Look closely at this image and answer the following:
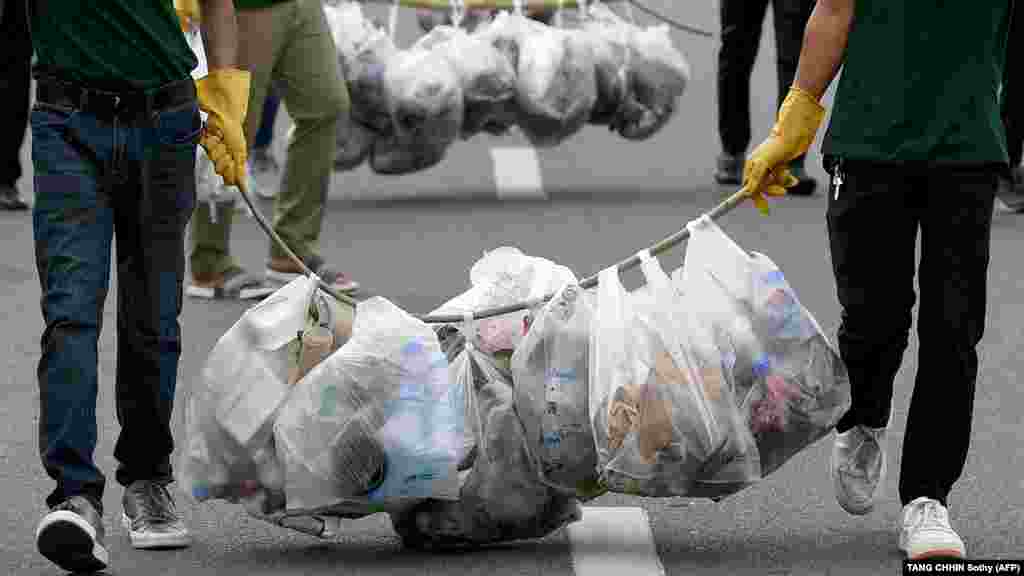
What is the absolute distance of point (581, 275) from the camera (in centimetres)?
1049

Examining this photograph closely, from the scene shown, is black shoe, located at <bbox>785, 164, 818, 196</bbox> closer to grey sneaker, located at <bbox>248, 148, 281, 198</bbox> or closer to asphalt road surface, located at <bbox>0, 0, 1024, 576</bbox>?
asphalt road surface, located at <bbox>0, 0, 1024, 576</bbox>

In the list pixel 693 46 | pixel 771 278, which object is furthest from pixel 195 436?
pixel 693 46

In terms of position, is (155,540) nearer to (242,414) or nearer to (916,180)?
(242,414)

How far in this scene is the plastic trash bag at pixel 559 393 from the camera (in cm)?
611

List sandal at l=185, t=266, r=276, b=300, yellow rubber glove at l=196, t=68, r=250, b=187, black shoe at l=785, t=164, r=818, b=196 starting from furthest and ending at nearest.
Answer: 1. black shoe at l=785, t=164, r=818, b=196
2. sandal at l=185, t=266, r=276, b=300
3. yellow rubber glove at l=196, t=68, r=250, b=187

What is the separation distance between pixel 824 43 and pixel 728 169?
22.6 feet

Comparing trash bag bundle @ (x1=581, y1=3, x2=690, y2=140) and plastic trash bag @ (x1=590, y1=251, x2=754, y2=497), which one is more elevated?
plastic trash bag @ (x1=590, y1=251, x2=754, y2=497)

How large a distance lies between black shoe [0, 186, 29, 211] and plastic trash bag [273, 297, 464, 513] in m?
6.19

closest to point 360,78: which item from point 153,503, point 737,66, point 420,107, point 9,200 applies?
point 420,107

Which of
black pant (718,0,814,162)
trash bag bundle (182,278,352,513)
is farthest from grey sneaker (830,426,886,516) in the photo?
black pant (718,0,814,162)

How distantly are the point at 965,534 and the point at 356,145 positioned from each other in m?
5.80

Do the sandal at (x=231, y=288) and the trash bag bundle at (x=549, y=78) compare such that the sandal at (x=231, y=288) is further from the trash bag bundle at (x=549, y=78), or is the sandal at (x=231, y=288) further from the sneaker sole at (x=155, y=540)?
the sneaker sole at (x=155, y=540)

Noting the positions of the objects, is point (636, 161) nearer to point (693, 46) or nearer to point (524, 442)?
point (693, 46)

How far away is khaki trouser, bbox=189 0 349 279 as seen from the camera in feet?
31.1
